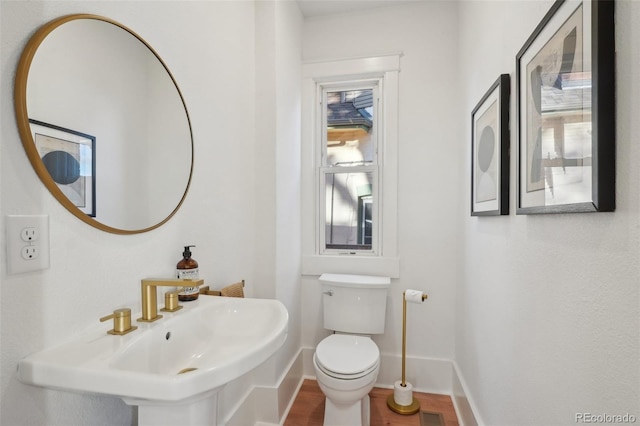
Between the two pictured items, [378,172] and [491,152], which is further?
[378,172]

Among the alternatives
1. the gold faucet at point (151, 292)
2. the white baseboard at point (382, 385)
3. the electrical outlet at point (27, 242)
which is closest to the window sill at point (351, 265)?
the white baseboard at point (382, 385)

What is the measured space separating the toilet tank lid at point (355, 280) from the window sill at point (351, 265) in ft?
0.19

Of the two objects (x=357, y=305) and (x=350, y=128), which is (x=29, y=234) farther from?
(x=350, y=128)

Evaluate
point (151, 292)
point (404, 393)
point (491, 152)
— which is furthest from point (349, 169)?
point (151, 292)

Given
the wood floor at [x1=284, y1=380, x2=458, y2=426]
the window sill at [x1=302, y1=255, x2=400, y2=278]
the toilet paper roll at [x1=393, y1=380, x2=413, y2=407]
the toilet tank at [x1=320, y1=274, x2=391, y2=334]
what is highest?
the window sill at [x1=302, y1=255, x2=400, y2=278]

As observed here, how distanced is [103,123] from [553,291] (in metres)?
1.39

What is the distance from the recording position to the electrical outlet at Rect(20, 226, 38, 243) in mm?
658

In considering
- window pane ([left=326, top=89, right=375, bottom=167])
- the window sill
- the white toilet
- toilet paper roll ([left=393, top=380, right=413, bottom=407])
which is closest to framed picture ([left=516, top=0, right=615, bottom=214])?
the white toilet

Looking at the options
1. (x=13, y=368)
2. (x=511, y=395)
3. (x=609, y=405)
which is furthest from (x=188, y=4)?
(x=511, y=395)

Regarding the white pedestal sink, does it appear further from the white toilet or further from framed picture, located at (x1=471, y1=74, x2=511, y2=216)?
framed picture, located at (x1=471, y1=74, x2=511, y2=216)

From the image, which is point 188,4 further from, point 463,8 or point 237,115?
point 463,8

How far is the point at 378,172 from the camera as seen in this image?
2.30 metres

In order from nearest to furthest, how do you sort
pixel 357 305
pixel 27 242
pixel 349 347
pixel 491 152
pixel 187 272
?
pixel 27 242 → pixel 187 272 → pixel 491 152 → pixel 349 347 → pixel 357 305

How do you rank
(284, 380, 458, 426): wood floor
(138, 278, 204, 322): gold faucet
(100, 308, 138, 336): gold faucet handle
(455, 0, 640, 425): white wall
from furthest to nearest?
(284, 380, 458, 426): wood floor
(138, 278, 204, 322): gold faucet
(100, 308, 138, 336): gold faucet handle
(455, 0, 640, 425): white wall
